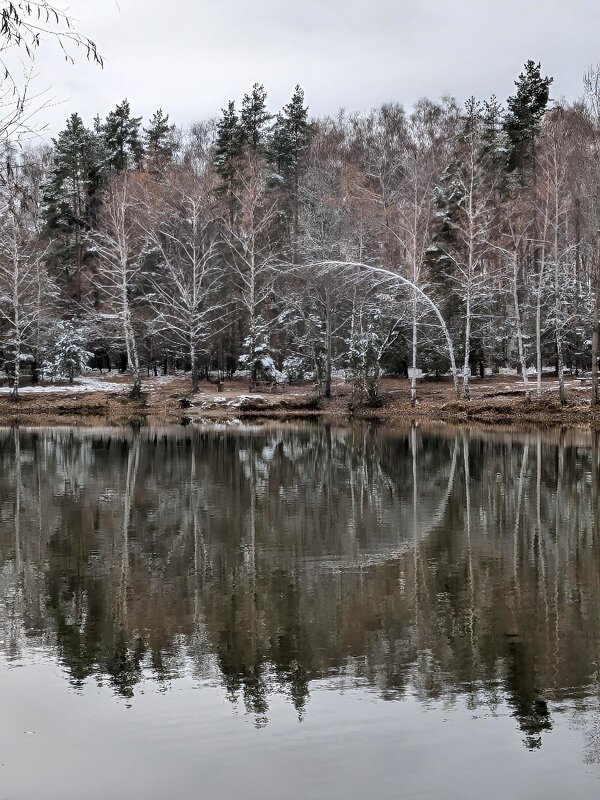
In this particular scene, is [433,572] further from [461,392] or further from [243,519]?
[461,392]

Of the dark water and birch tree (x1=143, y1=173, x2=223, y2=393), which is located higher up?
birch tree (x1=143, y1=173, x2=223, y2=393)

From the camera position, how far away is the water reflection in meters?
6.82

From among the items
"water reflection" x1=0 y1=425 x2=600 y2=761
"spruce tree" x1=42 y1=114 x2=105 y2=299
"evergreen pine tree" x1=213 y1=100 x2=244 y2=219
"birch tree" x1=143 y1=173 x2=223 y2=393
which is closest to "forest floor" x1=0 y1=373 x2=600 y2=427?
"birch tree" x1=143 y1=173 x2=223 y2=393

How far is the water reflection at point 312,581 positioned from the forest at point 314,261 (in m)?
23.1

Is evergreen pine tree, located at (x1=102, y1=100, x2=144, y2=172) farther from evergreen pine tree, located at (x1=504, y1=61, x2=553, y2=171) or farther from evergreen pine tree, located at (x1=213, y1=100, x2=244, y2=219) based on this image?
evergreen pine tree, located at (x1=504, y1=61, x2=553, y2=171)

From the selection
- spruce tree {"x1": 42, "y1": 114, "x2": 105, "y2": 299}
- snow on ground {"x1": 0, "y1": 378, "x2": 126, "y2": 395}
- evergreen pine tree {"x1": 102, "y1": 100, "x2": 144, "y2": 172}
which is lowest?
snow on ground {"x1": 0, "y1": 378, "x2": 126, "y2": 395}

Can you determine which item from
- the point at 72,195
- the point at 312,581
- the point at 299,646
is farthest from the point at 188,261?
the point at 299,646

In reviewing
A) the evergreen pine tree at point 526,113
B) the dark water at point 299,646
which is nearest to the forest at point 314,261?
the evergreen pine tree at point 526,113

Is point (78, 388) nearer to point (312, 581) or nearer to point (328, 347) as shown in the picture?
point (328, 347)

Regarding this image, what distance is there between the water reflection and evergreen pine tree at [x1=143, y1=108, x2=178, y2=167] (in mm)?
51686

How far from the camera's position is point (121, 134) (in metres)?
62.2

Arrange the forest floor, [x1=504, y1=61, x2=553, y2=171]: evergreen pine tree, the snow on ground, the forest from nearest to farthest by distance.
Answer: the forest floor → the forest → the snow on ground → [x1=504, y1=61, x2=553, y2=171]: evergreen pine tree

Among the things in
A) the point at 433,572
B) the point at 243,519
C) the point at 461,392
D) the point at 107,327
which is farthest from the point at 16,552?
the point at 107,327

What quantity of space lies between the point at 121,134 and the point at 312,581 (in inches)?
2290
